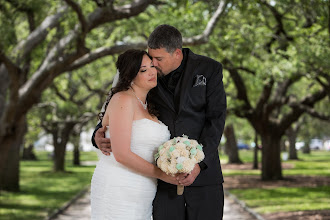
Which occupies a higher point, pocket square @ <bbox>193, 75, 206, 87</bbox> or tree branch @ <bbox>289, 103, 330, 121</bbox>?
tree branch @ <bbox>289, 103, 330, 121</bbox>

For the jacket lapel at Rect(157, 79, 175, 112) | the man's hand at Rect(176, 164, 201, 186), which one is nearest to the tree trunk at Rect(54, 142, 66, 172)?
the jacket lapel at Rect(157, 79, 175, 112)

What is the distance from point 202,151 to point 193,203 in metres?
0.51

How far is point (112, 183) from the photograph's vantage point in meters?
4.29

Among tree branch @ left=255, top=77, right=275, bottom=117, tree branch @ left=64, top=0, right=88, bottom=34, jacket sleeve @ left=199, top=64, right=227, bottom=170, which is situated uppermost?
tree branch @ left=64, top=0, right=88, bottom=34

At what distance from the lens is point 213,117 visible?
14.5 ft

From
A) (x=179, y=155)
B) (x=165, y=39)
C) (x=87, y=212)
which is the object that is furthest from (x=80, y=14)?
(x=179, y=155)

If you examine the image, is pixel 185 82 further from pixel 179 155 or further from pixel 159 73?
pixel 179 155

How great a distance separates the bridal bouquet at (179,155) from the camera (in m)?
3.93

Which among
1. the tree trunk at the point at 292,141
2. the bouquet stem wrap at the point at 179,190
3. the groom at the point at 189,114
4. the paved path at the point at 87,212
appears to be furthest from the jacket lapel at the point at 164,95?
the tree trunk at the point at 292,141

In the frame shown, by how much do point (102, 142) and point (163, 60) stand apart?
916 millimetres

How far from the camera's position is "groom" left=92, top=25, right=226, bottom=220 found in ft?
14.2

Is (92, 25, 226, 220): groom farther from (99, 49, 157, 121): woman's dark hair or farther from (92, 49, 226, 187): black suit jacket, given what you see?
(99, 49, 157, 121): woman's dark hair

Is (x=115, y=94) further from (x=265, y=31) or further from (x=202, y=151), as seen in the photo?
(x=265, y=31)

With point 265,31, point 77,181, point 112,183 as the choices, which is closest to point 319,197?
point 265,31
